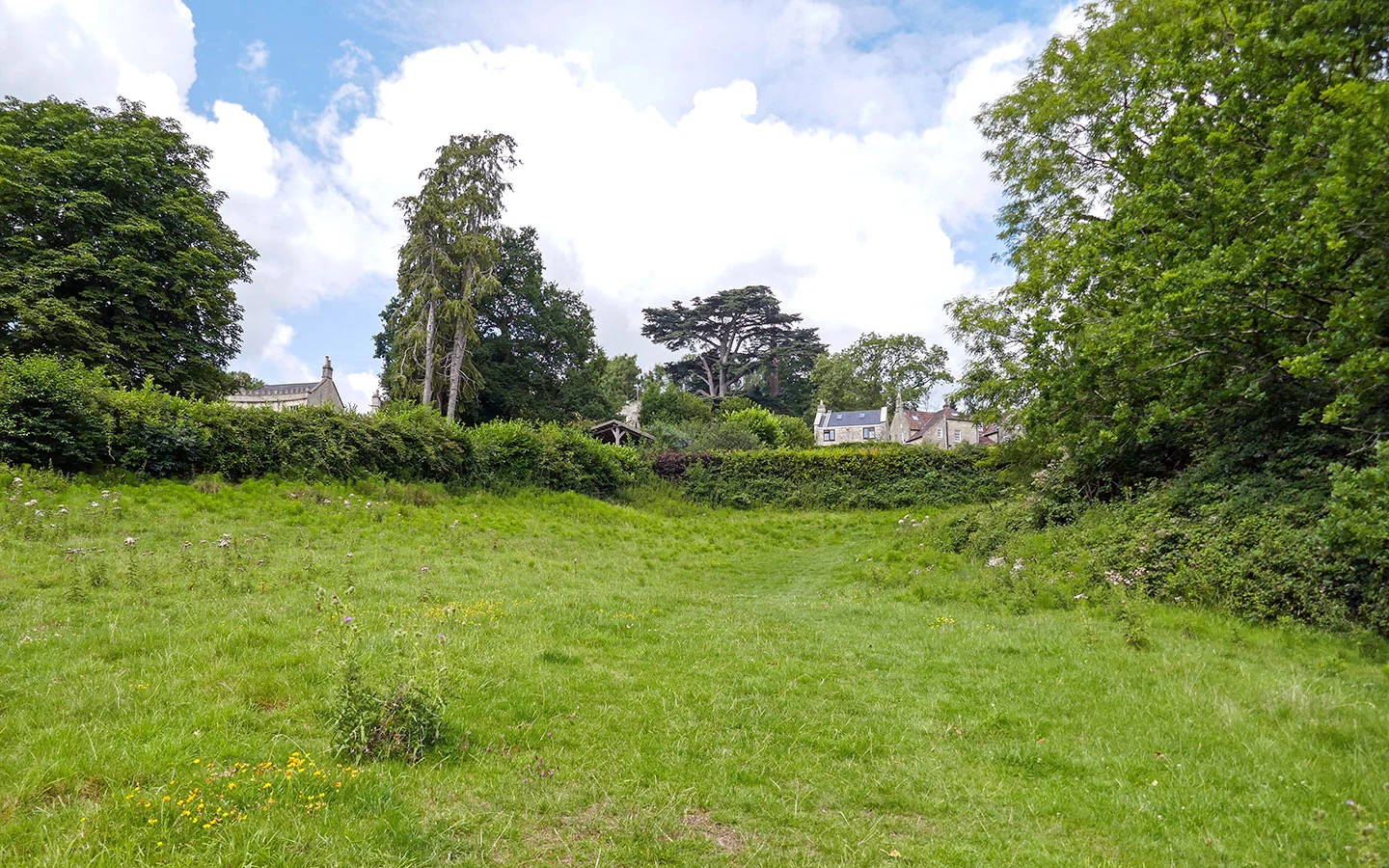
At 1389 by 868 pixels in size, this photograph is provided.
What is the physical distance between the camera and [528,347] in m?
39.5

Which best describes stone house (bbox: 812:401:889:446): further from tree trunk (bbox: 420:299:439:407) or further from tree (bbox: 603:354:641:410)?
tree trunk (bbox: 420:299:439:407)

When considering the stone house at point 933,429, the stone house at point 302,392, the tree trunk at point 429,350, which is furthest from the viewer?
the stone house at point 933,429

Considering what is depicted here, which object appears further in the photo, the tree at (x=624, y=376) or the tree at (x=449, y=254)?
the tree at (x=624, y=376)

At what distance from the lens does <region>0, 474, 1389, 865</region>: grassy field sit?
11.0 feet

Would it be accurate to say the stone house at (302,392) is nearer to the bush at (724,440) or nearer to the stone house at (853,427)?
the bush at (724,440)

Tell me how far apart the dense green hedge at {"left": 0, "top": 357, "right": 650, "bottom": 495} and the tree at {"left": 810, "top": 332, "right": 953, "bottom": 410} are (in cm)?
4666

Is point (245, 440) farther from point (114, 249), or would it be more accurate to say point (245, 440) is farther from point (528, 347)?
point (528, 347)

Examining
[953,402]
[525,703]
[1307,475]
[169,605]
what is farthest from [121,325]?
[1307,475]

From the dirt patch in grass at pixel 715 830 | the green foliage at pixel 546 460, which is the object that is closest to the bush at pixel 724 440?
the green foliage at pixel 546 460

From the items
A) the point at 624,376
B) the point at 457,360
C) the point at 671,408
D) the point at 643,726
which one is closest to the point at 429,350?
the point at 457,360

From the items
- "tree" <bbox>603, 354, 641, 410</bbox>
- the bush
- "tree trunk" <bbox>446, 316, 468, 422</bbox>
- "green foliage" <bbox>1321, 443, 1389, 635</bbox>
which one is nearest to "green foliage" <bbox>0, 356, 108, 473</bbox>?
"tree trunk" <bbox>446, 316, 468, 422</bbox>

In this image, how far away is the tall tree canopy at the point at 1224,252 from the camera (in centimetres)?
800

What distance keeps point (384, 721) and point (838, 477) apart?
85.6ft

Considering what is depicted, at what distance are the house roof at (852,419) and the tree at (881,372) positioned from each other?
15.7ft
